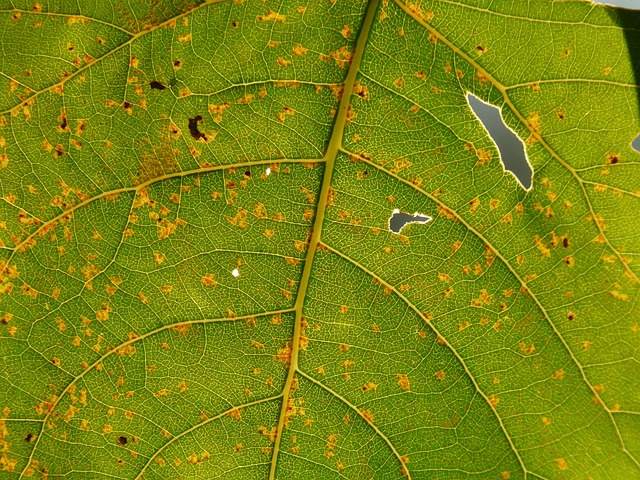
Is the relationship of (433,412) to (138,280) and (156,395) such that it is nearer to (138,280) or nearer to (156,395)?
(156,395)

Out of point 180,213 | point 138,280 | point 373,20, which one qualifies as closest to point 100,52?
point 180,213

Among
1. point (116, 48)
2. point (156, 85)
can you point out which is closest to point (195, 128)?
point (156, 85)

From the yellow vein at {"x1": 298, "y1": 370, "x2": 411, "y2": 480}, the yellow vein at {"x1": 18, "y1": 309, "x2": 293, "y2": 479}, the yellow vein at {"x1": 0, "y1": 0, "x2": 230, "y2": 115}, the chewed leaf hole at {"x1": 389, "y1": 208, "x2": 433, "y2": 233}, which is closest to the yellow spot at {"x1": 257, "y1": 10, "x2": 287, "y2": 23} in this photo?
the yellow vein at {"x1": 0, "y1": 0, "x2": 230, "y2": 115}

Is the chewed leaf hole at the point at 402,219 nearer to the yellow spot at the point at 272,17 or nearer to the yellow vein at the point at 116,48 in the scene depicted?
the yellow spot at the point at 272,17

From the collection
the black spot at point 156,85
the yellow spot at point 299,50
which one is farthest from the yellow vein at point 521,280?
the black spot at point 156,85

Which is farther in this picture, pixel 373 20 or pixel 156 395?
pixel 156 395

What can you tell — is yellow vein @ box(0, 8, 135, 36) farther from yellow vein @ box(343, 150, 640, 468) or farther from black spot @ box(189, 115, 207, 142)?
yellow vein @ box(343, 150, 640, 468)
